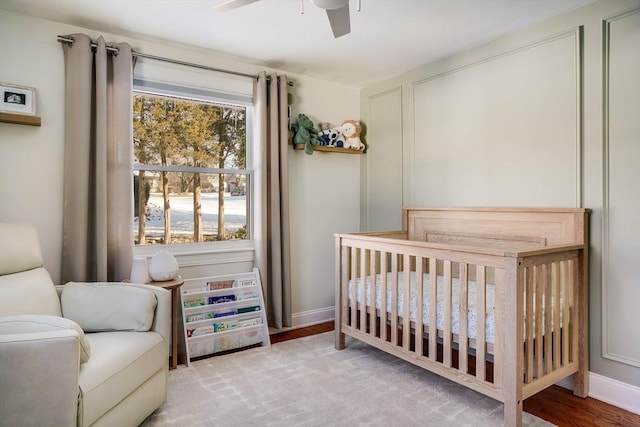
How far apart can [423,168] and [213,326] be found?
6.77 feet

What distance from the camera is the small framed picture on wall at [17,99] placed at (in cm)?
224

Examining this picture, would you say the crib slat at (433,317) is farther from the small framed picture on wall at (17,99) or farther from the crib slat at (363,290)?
the small framed picture on wall at (17,99)

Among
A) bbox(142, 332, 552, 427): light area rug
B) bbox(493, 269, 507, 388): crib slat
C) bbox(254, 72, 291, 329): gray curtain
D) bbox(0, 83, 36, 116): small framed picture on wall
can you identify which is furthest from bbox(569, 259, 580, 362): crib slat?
bbox(0, 83, 36, 116): small framed picture on wall

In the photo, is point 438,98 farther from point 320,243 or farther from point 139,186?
point 139,186

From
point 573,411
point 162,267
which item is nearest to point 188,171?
point 162,267

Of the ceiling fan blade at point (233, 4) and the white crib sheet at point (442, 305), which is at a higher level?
the ceiling fan blade at point (233, 4)

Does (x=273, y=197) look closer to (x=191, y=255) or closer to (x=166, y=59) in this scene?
(x=191, y=255)

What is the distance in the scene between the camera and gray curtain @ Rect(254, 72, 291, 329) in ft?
10.2

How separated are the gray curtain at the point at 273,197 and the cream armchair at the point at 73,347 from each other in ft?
3.90

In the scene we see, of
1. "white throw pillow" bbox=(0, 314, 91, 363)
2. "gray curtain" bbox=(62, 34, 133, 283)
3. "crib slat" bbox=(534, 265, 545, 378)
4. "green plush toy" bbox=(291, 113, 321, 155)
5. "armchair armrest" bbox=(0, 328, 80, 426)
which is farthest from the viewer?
"green plush toy" bbox=(291, 113, 321, 155)

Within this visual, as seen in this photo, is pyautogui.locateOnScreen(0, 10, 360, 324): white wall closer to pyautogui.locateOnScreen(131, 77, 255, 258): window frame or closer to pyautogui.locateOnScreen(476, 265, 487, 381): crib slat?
pyautogui.locateOnScreen(131, 77, 255, 258): window frame

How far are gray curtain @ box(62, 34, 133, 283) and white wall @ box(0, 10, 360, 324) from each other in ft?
Result: 0.34

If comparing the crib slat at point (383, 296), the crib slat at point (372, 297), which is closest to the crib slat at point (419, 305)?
the crib slat at point (383, 296)

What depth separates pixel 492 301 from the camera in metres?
2.06
